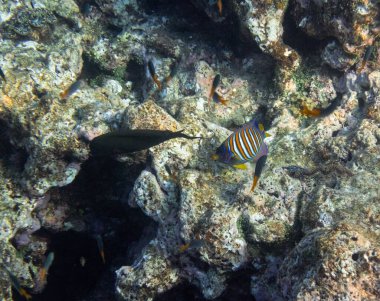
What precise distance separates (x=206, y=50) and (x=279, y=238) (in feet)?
→ 12.4

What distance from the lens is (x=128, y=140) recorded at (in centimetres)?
286

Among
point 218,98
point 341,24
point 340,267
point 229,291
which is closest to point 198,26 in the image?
point 218,98

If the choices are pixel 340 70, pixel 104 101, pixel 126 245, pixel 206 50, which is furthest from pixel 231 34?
pixel 126 245

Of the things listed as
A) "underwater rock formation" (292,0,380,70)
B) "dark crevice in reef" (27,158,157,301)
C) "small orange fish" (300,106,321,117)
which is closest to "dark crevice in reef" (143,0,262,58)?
"underwater rock formation" (292,0,380,70)

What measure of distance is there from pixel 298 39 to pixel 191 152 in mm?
2704

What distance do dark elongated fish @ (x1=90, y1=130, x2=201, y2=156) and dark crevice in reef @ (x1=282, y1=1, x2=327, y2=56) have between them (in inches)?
135

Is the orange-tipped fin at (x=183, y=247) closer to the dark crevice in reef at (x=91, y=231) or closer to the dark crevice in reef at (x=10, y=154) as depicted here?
the dark crevice in reef at (x=91, y=231)

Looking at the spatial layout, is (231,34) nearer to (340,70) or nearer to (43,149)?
(340,70)

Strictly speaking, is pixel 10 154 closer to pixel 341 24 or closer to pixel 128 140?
pixel 128 140

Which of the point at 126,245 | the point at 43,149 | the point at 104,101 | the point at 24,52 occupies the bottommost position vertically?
the point at 126,245

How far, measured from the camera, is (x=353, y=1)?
4.26 m

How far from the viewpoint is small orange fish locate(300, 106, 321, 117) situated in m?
4.90

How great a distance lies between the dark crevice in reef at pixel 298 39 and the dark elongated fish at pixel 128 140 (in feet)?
11.3

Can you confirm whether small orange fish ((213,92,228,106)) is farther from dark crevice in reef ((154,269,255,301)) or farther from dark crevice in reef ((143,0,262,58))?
dark crevice in reef ((154,269,255,301))
